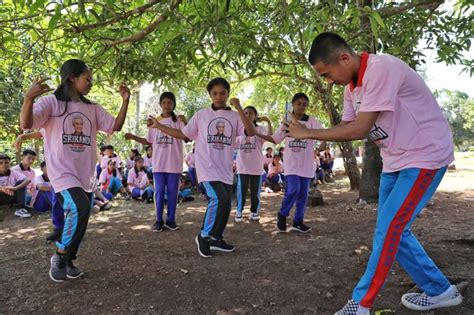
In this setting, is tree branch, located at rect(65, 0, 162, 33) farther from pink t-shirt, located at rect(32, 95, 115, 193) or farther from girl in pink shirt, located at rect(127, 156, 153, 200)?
girl in pink shirt, located at rect(127, 156, 153, 200)

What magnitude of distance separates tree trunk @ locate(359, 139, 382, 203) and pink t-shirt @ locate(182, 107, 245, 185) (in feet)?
11.9

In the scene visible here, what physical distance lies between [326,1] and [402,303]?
101 inches

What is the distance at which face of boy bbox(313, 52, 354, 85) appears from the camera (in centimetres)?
233

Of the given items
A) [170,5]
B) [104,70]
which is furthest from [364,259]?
[104,70]

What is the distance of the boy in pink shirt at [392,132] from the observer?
2223 millimetres

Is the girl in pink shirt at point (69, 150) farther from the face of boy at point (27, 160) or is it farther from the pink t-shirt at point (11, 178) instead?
the face of boy at point (27, 160)

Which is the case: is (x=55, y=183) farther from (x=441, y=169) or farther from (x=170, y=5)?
(x=441, y=169)

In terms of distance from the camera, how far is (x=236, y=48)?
3.23 metres

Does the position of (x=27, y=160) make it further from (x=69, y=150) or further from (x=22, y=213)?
(x=69, y=150)

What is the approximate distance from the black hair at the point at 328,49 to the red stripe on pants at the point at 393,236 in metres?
0.91

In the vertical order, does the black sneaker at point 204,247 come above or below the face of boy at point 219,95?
below

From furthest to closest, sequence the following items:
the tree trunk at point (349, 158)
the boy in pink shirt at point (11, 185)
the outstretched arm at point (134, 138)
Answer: the tree trunk at point (349, 158) < the boy in pink shirt at point (11, 185) < the outstretched arm at point (134, 138)

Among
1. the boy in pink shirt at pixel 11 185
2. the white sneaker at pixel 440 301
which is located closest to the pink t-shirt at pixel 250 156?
the white sneaker at pixel 440 301

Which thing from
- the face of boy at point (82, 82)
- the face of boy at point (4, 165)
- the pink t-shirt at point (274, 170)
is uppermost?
the face of boy at point (82, 82)
